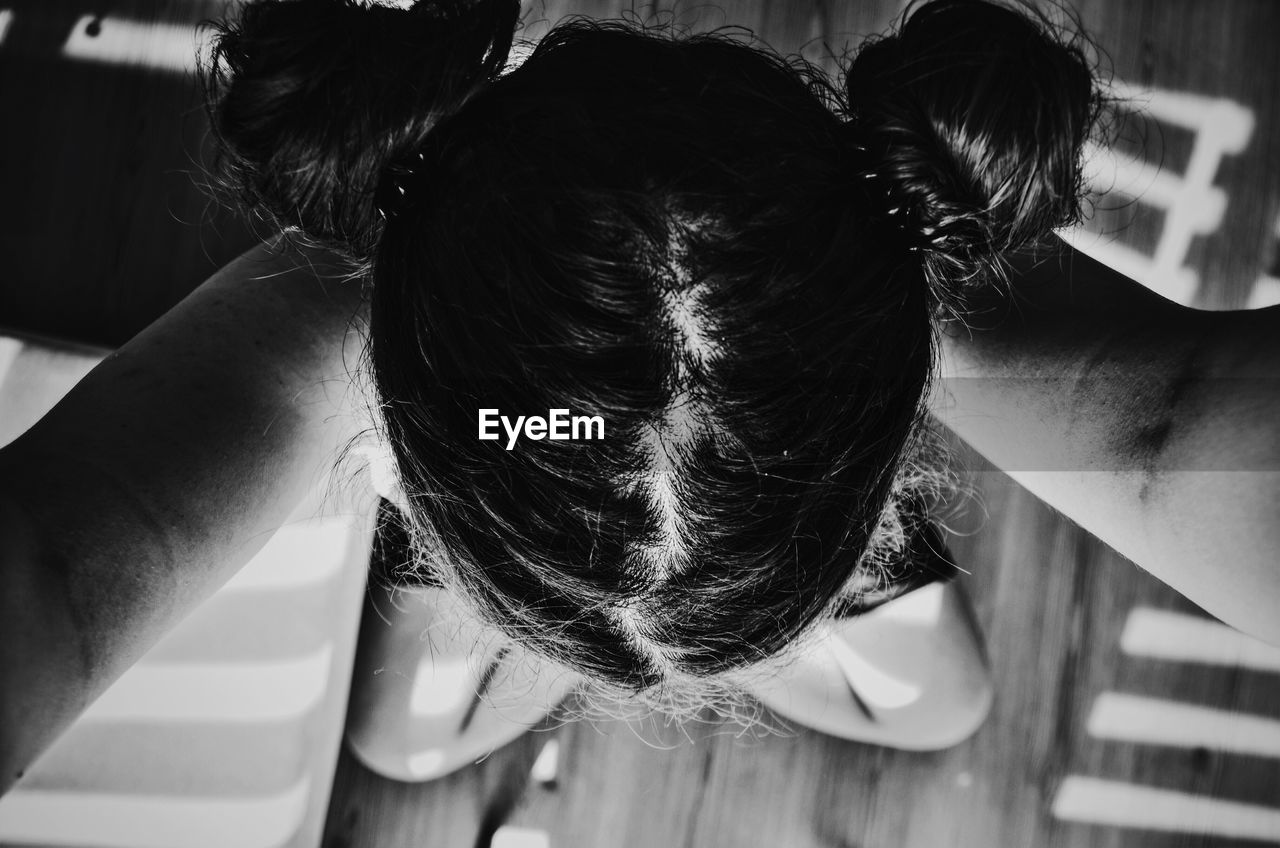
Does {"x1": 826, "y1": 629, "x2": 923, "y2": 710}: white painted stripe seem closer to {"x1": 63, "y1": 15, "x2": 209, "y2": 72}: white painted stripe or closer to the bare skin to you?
the bare skin

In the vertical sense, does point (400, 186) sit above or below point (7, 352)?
above

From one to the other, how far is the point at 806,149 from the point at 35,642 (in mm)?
486

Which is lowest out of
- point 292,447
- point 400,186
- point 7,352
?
point 7,352

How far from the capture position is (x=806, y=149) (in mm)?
374

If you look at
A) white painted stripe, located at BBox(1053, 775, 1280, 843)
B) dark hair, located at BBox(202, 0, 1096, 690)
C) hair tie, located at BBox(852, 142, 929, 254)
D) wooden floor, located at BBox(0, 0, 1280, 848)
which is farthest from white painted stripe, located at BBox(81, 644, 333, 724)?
white painted stripe, located at BBox(1053, 775, 1280, 843)

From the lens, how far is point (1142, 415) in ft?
1.54

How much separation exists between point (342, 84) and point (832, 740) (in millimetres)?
943

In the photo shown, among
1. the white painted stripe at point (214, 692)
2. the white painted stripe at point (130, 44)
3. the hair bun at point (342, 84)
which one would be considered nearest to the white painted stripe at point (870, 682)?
the white painted stripe at point (214, 692)

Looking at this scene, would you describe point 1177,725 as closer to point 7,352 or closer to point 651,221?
point 651,221

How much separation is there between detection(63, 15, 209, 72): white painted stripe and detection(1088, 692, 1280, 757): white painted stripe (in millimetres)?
1527

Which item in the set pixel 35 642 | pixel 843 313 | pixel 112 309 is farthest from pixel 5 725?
pixel 112 309

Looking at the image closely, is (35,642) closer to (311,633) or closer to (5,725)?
(5,725)

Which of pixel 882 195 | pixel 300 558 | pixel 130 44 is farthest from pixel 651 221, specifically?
pixel 130 44

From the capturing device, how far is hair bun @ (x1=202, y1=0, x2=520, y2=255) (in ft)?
1.18
